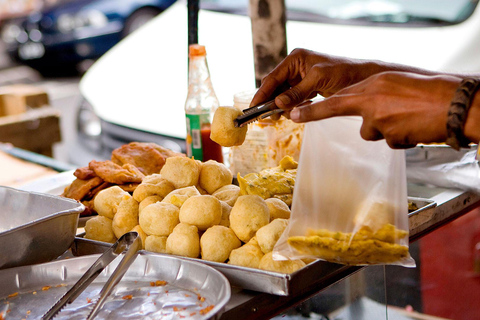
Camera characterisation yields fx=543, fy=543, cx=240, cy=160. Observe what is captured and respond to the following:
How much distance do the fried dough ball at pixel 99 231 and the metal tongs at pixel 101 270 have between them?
27 centimetres

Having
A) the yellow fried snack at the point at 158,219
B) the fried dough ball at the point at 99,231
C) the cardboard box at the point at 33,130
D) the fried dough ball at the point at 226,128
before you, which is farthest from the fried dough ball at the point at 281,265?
the cardboard box at the point at 33,130

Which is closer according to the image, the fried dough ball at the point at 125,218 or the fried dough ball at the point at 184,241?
the fried dough ball at the point at 184,241

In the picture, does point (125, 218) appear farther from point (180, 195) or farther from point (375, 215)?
point (375, 215)

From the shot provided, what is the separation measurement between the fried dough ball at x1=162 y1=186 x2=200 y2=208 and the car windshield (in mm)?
2172

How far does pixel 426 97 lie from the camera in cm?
110

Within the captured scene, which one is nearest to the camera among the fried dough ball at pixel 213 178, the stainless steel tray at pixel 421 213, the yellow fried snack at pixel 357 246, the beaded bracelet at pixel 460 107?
the beaded bracelet at pixel 460 107

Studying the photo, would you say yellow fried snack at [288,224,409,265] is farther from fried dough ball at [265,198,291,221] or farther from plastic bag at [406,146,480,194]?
plastic bag at [406,146,480,194]

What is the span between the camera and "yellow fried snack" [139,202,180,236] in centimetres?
139

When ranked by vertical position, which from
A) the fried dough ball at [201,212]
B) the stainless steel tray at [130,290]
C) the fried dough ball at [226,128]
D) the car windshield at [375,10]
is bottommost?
the stainless steel tray at [130,290]

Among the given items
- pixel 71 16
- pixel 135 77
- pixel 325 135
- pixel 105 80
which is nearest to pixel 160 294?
pixel 325 135

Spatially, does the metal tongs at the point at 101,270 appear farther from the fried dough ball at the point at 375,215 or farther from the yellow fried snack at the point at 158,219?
the fried dough ball at the point at 375,215

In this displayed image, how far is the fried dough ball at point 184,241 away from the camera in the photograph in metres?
1.33

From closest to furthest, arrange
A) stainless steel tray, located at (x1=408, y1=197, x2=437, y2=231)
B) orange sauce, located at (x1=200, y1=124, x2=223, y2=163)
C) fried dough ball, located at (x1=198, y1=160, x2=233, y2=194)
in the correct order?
1. stainless steel tray, located at (x1=408, y1=197, x2=437, y2=231)
2. fried dough ball, located at (x1=198, y1=160, x2=233, y2=194)
3. orange sauce, located at (x1=200, y1=124, x2=223, y2=163)

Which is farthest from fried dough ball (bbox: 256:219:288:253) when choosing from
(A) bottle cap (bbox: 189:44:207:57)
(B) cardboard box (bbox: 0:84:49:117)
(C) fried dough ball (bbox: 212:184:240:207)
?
(B) cardboard box (bbox: 0:84:49:117)
